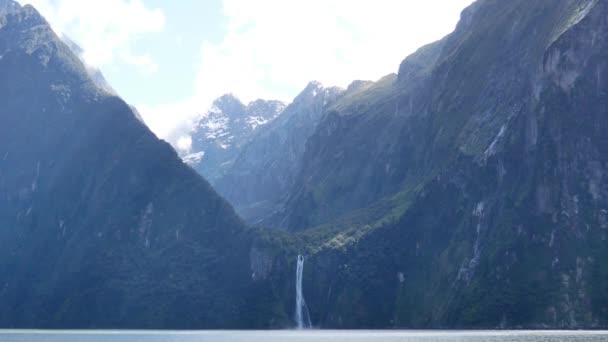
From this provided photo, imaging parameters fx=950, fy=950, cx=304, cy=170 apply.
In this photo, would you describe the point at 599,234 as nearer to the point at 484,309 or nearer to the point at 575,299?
the point at 575,299

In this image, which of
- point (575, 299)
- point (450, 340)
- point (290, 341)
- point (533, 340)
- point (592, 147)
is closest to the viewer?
point (533, 340)

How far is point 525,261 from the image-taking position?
650 ft

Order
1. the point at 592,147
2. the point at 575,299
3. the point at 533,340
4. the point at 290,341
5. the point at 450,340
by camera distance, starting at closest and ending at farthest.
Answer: the point at 533,340
the point at 450,340
the point at 290,341
the point at 575,299
the point at 592,147

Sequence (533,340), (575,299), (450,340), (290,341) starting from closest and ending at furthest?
(533,340)
(450,340)
(290,341)
(575,299)

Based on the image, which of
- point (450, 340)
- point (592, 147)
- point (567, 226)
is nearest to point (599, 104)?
point (592, 147)

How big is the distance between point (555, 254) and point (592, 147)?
2431 cm

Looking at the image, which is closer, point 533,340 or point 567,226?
point 533,340

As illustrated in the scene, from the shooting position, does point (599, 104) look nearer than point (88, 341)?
No

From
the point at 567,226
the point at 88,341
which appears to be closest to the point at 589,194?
the point at 567,226

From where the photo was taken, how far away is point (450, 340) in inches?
5655

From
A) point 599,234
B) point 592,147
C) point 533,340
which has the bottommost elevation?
point 533,340

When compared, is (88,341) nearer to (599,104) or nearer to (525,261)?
(525,261)

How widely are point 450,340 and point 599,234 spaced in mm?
58456

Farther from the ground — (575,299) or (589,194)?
(589,194)
